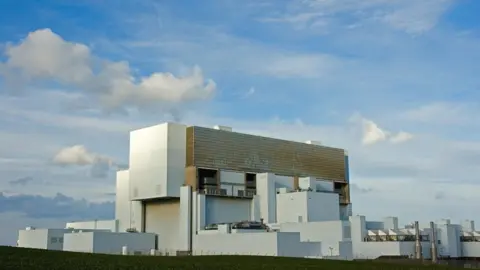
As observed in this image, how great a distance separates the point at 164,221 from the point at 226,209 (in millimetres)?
10008

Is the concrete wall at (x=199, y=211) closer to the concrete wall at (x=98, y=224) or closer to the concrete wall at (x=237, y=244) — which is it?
the concrete wall at (x=237, y=244)

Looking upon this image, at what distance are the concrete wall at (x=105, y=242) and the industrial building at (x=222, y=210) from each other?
0.47ft

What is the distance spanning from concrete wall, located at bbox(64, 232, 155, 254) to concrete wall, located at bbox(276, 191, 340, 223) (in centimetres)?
2202

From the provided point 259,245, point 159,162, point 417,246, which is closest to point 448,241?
point 417,246

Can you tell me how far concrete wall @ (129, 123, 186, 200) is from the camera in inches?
3445

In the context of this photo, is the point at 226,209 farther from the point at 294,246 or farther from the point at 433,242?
the point at 433,242

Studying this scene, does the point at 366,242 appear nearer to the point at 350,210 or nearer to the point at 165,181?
the point at 350,210

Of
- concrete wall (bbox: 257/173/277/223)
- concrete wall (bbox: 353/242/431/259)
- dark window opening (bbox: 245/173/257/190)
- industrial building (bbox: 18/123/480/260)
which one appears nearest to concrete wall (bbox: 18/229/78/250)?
industrial building (bbox: 18/123/480/260)

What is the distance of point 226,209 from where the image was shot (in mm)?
91062

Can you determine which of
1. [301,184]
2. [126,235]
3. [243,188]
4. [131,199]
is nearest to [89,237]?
[126,235]

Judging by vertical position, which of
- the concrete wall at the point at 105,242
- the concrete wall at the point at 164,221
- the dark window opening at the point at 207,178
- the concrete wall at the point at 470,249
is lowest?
the concrete wall at the point at 470,249

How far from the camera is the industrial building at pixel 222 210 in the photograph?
271 feet

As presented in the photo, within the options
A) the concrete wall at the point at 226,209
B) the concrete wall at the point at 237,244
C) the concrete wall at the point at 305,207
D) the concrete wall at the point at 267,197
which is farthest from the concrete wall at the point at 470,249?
the concrete wall at the point at 237,244

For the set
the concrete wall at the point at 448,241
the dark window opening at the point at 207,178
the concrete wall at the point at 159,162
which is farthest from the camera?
the concrete wall at the point at 448,241
